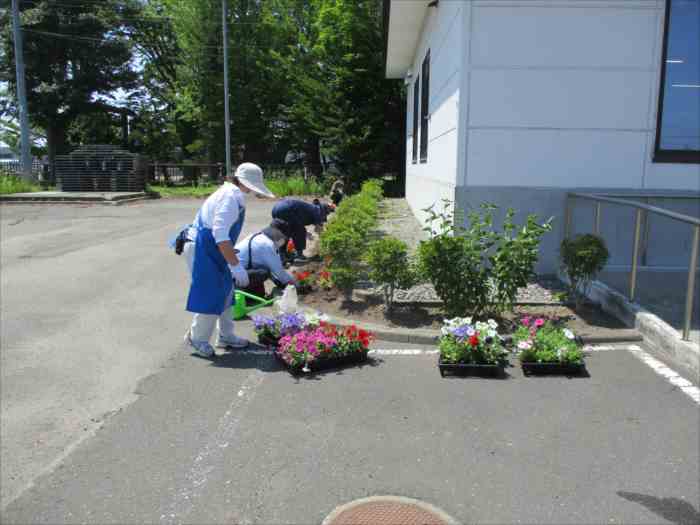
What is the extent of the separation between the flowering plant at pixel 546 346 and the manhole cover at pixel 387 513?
2.29 m

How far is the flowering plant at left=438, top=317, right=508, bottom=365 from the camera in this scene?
507cm

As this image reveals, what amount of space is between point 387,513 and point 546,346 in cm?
256

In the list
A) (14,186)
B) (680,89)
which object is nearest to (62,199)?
(14,186)

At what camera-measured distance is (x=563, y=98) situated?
313 inches

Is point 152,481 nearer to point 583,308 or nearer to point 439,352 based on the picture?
point 439,352

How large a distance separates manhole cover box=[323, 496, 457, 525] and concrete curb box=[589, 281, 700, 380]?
293cm

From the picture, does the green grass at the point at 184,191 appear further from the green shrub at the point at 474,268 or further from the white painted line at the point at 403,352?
the white painted line at the point at 403,352

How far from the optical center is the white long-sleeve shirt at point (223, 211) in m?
5.18

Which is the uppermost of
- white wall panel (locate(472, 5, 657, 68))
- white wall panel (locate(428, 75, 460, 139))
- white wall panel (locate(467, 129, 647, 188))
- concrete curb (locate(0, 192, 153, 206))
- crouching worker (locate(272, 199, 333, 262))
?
white wall panel (locate(472, 5, 657, 68))

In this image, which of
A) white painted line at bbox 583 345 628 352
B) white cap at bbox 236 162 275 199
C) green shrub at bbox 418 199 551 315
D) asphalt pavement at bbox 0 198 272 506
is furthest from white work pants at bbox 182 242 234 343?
white painted line at bbox 583 345 628 352

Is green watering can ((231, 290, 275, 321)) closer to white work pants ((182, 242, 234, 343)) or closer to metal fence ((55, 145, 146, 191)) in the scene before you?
white work pants ((182, 242, 234, 343))

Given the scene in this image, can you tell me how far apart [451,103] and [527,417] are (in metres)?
5.76

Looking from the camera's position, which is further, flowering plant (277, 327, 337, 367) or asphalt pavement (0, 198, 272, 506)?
flowering plant (277, 327, 337, 367)

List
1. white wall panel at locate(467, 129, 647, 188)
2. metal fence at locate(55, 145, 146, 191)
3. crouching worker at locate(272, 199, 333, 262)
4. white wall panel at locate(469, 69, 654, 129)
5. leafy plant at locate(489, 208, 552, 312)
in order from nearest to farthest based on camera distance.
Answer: leafy plant at locate(489, 208, 552, 312) < white wall panel at locate(469, 69, 654, 129) < white wall panel at locate(467, 129, 647, 188) < crouching worker at locate(272, 199, 333, 262) < metal fence at locate(55, 145, 146, 191)
